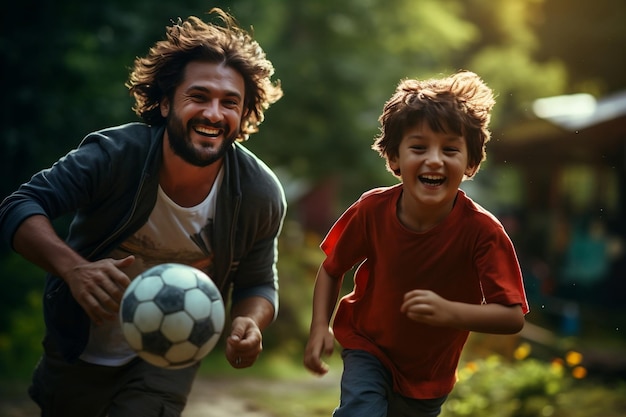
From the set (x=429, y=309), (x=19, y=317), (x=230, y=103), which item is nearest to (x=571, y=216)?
(x=19, y=317)

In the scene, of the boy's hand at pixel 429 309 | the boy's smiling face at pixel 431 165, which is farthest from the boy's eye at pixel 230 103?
the boy's hand at pixel 429 309

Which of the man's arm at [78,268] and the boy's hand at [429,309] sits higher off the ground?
the boy's hand at [429,309]

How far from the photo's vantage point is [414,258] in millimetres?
3797

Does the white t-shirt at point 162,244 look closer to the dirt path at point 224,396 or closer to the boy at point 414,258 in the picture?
the boy at point 414,258

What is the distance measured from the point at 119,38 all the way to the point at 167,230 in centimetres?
656

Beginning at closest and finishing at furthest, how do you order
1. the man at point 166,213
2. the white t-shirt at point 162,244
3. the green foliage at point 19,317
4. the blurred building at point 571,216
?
the man at point 166,213 < the white t-shirt at point 162,244 < the green foliage at point 19,317 < the blurred building at point 571,216

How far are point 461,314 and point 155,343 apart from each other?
119cm

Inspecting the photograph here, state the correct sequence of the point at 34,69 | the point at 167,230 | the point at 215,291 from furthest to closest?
1. the point at 34,69
2. the point at 167,230
3. the point at 215,291

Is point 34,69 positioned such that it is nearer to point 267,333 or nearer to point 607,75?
point 267,333

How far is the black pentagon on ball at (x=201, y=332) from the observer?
3.48 m

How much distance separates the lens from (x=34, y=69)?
9.70 metres

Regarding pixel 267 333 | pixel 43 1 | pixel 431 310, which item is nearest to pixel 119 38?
Result: pixel 43 1

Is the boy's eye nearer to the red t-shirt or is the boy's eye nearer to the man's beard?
the man's beard

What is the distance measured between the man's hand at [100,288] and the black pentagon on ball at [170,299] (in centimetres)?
15
